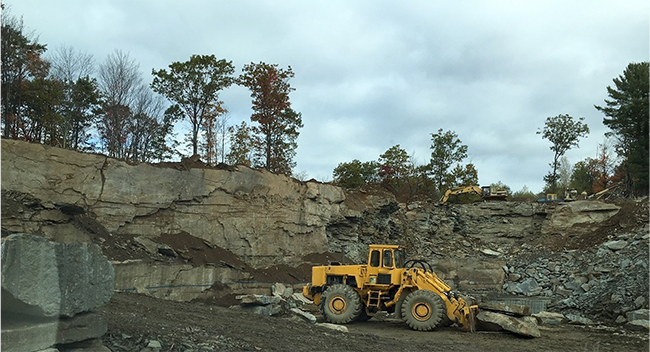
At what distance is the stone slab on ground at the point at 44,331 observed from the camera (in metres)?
4.70

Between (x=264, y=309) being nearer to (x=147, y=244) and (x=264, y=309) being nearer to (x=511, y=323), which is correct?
(x=147, y=244)

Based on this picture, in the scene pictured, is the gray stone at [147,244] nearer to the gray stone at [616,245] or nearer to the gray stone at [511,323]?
the gray stone at [511,323]

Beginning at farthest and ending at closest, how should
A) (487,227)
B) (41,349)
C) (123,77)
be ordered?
1. (487,227)
2. (123,77)
3. (41,349)

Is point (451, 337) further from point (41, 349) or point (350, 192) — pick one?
point (350, 192)

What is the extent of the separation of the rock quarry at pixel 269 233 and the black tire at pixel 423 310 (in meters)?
5.93

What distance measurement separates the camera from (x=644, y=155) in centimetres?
3806

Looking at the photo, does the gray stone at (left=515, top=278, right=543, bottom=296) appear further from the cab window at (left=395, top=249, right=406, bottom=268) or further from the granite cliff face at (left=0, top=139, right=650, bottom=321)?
the cab window at (left=395, top=249, right=406, bottom=268)

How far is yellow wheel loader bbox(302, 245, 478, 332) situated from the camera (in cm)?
1351

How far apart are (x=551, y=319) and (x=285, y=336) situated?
11432mm

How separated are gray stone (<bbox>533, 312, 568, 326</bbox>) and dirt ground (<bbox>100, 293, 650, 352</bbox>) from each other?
3.10 ft

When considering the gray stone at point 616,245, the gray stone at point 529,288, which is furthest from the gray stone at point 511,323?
the gray stone at point 616,245

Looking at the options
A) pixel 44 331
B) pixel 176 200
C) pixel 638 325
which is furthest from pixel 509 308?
pixel 176 200

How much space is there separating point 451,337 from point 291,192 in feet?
41.2

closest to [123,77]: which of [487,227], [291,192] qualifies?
[291,192]
